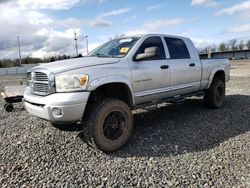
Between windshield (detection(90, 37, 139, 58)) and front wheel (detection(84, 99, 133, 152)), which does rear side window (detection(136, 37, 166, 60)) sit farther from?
front wheel (detection(84, 99, 133, 152))

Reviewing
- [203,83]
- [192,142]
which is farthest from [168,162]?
[203,83]

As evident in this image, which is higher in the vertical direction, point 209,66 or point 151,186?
point 209,66

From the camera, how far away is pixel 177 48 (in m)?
6.83

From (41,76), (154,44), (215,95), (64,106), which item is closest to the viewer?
(64,106)

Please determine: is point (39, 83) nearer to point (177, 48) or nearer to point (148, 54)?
point (148, 54)

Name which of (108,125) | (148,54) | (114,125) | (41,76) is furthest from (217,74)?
(41,76)

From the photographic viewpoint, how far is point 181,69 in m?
6.57

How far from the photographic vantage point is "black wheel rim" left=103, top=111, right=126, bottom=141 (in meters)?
4.94

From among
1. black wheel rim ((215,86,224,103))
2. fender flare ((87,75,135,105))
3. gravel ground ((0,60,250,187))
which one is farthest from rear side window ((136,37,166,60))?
black wheel rim ((215,86,224,103))

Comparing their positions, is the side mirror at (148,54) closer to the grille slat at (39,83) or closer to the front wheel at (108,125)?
the front wheel at (108,125)

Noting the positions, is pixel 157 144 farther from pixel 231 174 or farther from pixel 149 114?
pixel 149 114

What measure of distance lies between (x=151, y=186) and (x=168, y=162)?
2.69 ft

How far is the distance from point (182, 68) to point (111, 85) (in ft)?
7.18

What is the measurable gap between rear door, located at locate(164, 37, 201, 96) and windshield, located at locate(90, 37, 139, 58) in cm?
100
